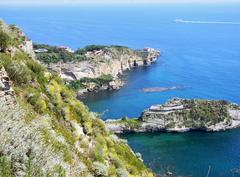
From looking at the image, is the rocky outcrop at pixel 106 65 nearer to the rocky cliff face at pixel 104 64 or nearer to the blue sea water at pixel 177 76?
the rocky cliff face at pixel 104 64

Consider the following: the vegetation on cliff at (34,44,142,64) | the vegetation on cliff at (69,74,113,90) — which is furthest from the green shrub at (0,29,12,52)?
the vegetation on cliff at (34,44,142,64)

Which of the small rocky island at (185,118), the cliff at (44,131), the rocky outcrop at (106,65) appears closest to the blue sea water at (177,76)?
the small rocky island at (185,118)

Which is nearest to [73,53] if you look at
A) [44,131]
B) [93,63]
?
[93,63]

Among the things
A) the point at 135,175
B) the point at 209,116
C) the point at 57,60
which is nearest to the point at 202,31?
the point at 57,60

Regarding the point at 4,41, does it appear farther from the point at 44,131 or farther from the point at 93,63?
the point at 93,63

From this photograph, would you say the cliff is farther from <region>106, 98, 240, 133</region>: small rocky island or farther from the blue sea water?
<region>106, 98, 240, 133</region>: small rocky island

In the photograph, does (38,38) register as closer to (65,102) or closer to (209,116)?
(209,116)

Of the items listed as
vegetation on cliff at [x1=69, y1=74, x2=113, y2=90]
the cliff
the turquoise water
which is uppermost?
the cliff
